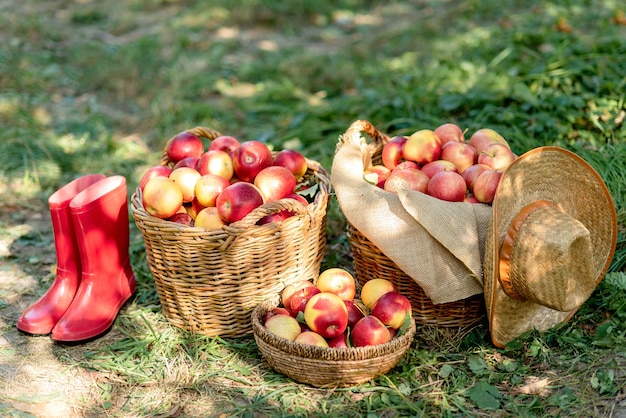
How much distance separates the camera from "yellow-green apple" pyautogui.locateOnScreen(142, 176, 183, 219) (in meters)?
2.58

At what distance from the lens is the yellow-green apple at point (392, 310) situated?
245 cm

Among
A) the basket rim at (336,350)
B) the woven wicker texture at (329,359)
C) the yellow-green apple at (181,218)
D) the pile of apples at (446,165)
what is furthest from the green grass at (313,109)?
the pile of apples at (446,165)

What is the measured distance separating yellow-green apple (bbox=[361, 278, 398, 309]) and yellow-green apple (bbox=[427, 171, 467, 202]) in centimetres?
40

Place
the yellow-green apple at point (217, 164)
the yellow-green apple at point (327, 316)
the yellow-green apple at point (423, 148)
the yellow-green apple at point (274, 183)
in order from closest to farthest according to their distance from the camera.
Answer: the yellow-green apple at point (327, 316) → the yellow-green apple at point (274, 183) → the yellow-green apple at point (217, 164) → the yellow-green apple at point (423, 148)

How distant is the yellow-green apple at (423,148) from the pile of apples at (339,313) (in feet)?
2.01

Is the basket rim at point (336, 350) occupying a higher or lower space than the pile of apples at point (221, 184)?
lower

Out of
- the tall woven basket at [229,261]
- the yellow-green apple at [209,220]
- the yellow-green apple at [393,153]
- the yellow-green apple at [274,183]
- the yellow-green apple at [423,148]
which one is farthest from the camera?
the yellow-green apple at [393,153]

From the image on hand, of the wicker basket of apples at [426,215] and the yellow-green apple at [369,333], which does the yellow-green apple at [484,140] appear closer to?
the wicker basket of apples at [426,215]

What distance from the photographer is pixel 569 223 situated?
7.58 feet

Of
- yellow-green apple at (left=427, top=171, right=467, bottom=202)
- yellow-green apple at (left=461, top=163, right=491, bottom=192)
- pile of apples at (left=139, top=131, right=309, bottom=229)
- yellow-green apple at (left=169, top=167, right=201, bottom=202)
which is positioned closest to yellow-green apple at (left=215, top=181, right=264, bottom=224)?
pile of apples at (left=139, top=131, right=309, bottom=229)

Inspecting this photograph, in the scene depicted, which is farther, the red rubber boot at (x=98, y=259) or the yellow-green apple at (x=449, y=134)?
the yellow-green apple at (x=449, y=134)

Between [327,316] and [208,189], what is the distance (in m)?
0.72

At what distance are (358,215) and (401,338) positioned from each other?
1.69 feet

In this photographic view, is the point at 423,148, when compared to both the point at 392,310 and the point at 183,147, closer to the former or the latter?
the point at 392,310
